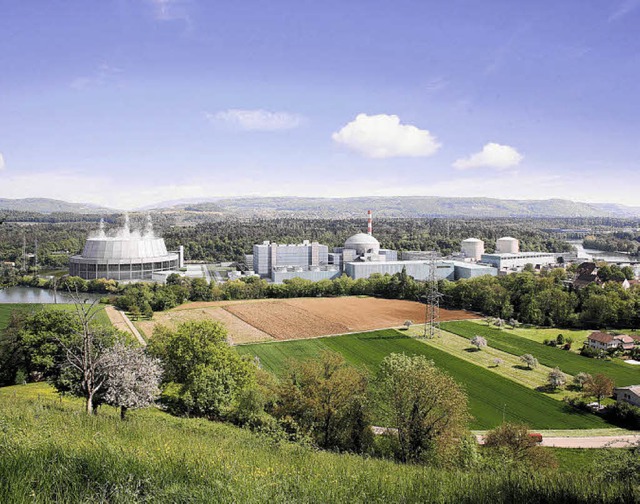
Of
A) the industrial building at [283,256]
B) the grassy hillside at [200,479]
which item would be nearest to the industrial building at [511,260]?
the industrial building at [283,256]

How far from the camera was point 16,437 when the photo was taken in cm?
527

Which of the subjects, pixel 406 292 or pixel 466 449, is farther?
pixel 406 292

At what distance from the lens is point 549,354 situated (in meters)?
30.3

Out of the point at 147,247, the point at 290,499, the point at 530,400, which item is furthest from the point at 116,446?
the point at 147,247

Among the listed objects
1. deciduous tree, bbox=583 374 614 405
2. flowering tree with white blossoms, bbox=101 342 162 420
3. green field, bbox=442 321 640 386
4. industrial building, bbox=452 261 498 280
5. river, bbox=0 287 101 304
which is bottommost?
river, bbox=0 287 101 304

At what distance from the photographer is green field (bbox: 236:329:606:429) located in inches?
815

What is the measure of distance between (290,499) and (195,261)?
82168 millimetres

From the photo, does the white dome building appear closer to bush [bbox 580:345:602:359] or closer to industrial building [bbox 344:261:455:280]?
industrial building [bbox 344:261:455:280]

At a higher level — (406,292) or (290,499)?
(290,499)

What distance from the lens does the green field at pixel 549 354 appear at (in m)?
26.7

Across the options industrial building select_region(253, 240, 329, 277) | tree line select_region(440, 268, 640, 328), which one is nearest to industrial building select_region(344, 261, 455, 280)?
industrial building select_region(253, 240, 329, 277)

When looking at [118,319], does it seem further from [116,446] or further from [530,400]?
[116,446]

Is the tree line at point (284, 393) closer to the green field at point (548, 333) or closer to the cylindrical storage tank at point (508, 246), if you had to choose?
the green field at point (548, 333)

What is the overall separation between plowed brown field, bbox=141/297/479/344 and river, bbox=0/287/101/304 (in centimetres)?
1331
